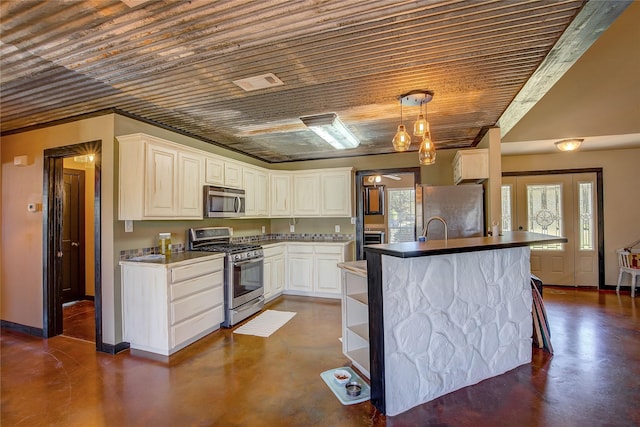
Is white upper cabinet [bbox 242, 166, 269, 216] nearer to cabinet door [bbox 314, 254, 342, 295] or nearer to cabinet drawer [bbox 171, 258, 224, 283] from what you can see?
cabinet door [bbox 314, 254, 342, 295]

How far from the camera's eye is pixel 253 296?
429cm

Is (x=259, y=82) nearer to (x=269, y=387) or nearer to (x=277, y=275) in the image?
(x=269, y=387)

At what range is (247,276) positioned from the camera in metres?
4.18

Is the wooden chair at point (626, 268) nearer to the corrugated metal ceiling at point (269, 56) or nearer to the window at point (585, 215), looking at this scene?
the window at point (585, 215)

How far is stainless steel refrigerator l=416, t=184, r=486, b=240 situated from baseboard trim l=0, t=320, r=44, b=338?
5.09 metres

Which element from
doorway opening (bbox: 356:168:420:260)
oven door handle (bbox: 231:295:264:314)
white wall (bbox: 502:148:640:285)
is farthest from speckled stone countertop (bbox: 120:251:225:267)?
white wall (bbox: 502:148:640:285)

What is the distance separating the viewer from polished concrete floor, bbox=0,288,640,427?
2.09 metres

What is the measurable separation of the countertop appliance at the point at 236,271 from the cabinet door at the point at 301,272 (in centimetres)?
89

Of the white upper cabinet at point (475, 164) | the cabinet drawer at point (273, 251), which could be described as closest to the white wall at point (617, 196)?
the white upper cabinet at point (475, 164)

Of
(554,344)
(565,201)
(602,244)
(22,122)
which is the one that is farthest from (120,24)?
(602,244)

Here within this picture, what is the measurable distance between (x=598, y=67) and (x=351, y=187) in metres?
4.03

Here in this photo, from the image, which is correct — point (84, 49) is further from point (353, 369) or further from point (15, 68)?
point (353, 369)

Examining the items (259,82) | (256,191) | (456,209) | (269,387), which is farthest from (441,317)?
(256,191)

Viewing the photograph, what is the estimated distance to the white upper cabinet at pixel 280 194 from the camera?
224 inches
